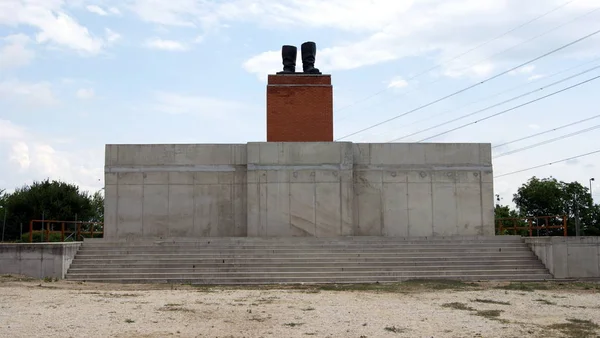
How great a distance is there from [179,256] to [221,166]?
21.9 feet

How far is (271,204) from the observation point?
27.9m

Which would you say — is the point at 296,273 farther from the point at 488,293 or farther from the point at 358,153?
the point at 358,153

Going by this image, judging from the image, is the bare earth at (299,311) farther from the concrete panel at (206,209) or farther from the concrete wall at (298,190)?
the concrete panel at (206,209)

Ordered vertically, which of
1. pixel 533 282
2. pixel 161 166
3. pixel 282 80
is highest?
pixel 282 80

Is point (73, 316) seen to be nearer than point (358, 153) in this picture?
Yes

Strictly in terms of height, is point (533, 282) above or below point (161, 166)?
below

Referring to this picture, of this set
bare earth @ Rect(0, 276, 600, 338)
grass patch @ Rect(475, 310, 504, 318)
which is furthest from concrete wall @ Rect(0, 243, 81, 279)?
grass patch @ Rect(475, 310, 504, 318)

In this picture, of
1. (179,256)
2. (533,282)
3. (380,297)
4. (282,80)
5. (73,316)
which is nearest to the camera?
(73,316)

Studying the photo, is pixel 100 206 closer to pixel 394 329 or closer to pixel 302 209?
pixel 302 209

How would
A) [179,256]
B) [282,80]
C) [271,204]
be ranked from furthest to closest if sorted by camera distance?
1. [282,80]
2. [271,204]
3. [179,256]

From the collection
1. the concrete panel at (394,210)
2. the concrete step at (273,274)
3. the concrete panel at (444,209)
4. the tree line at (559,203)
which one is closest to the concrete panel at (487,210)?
the concrete panel at (444,209)

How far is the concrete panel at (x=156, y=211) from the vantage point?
28203 mm

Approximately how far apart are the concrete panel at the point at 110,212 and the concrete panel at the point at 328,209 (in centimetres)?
921

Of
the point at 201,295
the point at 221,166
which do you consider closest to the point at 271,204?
the point at 221,166
